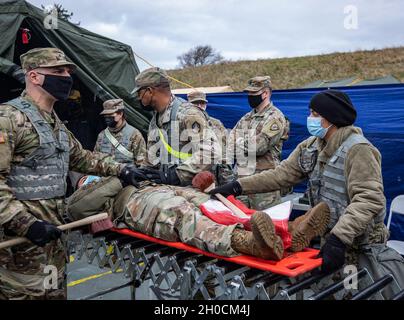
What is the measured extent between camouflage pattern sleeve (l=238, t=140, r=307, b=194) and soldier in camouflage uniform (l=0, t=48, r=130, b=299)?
137 centimetres

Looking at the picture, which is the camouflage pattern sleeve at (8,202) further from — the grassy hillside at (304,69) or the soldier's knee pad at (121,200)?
the grassy hillside at (304,69)

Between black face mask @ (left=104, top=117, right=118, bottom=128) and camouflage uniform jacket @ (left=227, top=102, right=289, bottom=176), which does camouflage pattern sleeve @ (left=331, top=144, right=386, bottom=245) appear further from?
black face mask @ (left=104, top=117, right=118, bottom=128)

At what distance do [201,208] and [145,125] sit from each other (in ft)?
10.8

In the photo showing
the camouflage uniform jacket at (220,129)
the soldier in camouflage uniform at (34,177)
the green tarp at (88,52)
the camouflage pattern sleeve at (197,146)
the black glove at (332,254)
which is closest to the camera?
the black glove at (332,254)

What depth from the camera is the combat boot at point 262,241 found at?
2.25 meters

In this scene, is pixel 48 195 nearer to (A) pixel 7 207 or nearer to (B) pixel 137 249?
(A) pixel 7 207

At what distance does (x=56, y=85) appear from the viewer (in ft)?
8.86

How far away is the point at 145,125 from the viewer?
592 cm

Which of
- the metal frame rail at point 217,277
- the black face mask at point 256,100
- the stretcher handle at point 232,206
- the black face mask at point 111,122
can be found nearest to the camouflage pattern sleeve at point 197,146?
the stretcher handle at point 232,206

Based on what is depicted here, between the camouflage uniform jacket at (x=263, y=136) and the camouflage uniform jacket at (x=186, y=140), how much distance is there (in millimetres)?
1187

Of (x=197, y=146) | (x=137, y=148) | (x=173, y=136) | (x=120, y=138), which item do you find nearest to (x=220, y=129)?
(x=137, y=148)

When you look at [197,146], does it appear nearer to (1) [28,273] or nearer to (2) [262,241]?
(2) [262,241]

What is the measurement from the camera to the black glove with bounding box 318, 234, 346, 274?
89.6 inches
